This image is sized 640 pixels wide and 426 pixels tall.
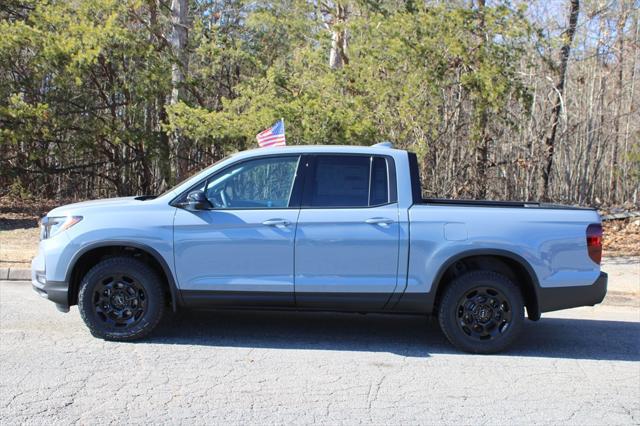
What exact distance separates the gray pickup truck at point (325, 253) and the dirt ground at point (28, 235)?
4.83 meters

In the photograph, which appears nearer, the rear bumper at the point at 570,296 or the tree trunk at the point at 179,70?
the rear bumper at the point at 570,296

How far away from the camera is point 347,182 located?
6.34 meters

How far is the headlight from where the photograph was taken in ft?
20.5

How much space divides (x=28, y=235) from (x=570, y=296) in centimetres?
1096

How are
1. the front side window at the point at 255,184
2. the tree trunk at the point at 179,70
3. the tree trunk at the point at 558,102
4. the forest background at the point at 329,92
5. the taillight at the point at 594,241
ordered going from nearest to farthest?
1. the taillight at the point at 594,241
2. the front side window at the point at 255,184
3. the forest background at the point at 329,92
4. the tree trunk at the point at 558,102
5. the tree trunk at the point at 179,70

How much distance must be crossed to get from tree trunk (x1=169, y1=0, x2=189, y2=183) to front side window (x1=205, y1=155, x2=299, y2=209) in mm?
10431

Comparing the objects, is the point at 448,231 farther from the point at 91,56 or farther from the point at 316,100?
the point at 91,56

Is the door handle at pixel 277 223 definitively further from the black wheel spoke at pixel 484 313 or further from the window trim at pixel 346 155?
the black wheel spoke at pixel 484 313

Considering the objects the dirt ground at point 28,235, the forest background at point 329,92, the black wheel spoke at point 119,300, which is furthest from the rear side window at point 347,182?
the forest background at point 329,92

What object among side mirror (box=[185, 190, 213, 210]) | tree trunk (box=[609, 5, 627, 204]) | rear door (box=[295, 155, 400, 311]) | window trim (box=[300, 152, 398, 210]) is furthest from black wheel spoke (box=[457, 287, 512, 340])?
tree trunk (box=[609, 5, 627, 204])

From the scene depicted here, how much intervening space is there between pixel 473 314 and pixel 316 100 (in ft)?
25.8

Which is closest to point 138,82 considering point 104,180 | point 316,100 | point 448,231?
point 104,180

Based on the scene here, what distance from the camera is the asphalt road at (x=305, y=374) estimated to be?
4.67 m

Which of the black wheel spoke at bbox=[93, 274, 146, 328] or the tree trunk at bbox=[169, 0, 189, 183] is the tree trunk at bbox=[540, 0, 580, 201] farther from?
the black wheel spoke at bbox=[93, 274, 146, 328]
